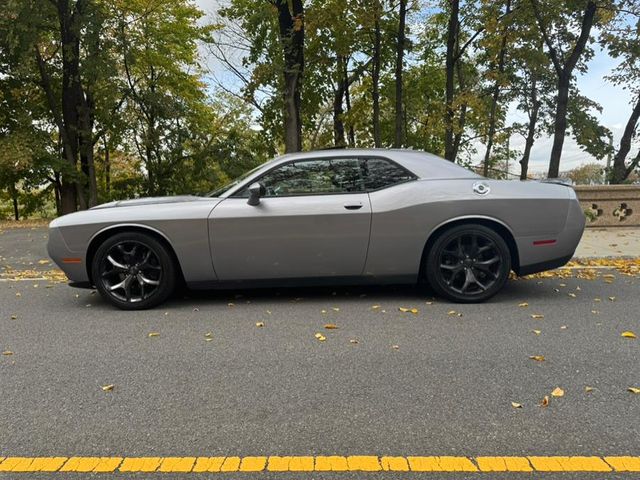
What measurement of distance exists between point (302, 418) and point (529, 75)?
22.1 meters

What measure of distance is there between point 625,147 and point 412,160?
61.4 feet

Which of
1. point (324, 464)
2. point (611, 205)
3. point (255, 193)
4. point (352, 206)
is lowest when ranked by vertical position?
point (324, 464)

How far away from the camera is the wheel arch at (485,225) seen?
4.82 meters

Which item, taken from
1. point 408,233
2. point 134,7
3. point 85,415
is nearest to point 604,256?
point 408,233

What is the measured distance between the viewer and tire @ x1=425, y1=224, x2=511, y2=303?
15.9 ft

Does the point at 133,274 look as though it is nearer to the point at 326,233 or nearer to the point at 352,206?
the point at 326,233

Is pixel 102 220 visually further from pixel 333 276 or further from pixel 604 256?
pixel 604 256

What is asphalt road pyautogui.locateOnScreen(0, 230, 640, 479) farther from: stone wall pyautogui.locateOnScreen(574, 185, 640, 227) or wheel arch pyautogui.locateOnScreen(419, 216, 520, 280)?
stone wall pyautogui.locateOnScreen(574, 185, 640, 227)

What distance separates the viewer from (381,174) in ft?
16.3

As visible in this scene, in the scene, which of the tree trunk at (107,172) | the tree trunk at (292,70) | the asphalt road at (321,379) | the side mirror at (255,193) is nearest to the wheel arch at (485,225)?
the asphalt road at (321,379)

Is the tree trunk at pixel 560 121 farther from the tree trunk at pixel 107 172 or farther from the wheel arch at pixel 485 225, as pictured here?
the tree trunk at pixel 107 172

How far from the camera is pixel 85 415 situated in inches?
109

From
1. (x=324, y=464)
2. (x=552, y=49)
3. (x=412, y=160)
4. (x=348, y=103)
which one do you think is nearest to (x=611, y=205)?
(x=552, y=49)

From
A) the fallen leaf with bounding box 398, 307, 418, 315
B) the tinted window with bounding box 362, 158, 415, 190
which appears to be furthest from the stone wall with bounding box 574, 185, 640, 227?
the fallen leaf with bounding box 398, 307, 418, 315
